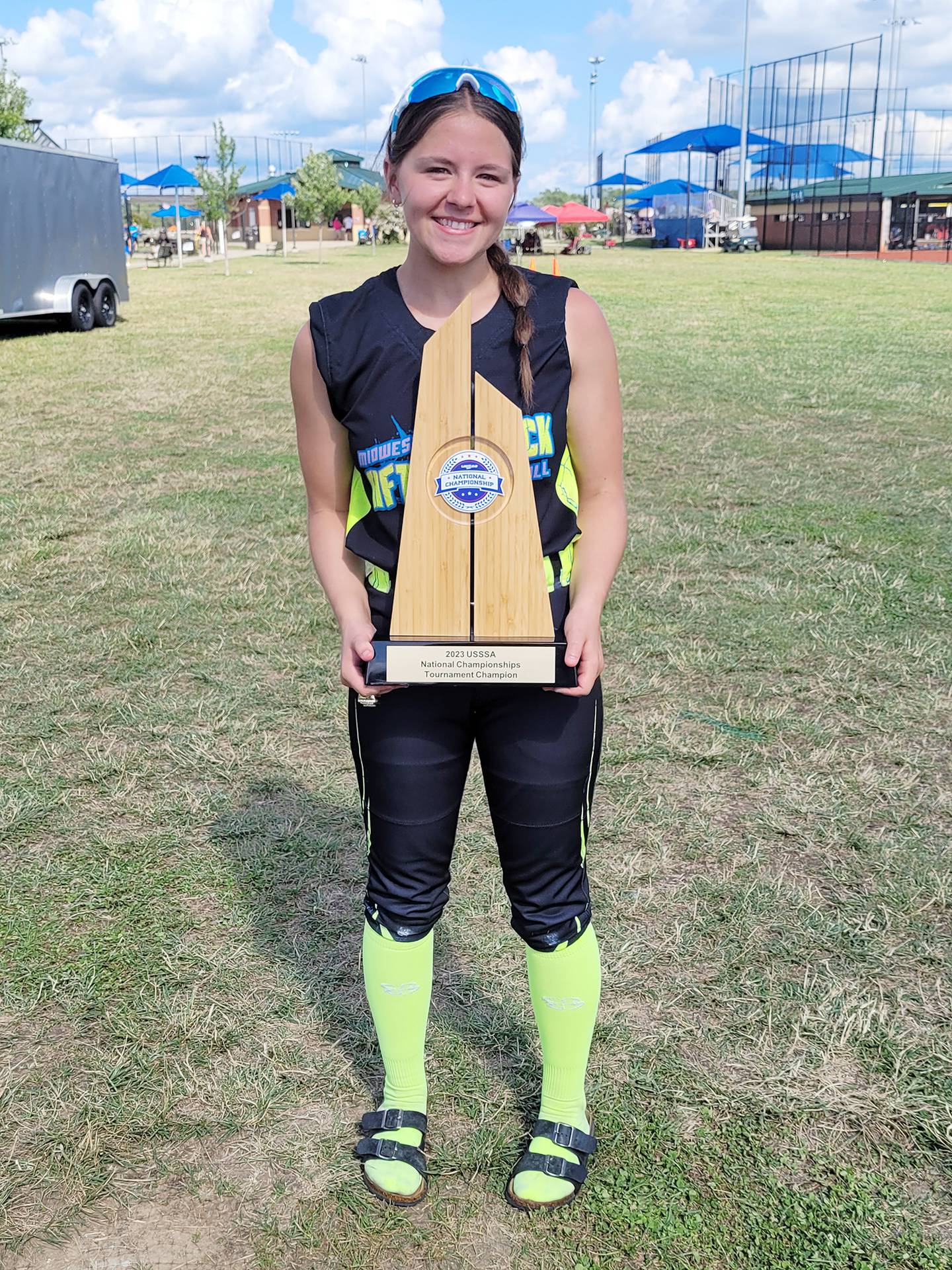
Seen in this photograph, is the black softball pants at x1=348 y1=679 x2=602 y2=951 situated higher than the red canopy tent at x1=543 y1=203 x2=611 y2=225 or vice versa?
the red canopy tent at x1=543 y1=203 x2=611 y2=225

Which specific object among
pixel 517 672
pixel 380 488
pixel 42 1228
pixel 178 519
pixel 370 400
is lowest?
pixel 42 1228

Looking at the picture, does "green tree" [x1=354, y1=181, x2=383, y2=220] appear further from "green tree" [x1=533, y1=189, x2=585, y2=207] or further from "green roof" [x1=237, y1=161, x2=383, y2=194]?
"green tree" [x1=533, y1=189, x2=585, y2=207]

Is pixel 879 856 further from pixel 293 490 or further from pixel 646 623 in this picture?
pixel 293 490

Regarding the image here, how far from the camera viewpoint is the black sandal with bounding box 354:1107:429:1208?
7.23 ft

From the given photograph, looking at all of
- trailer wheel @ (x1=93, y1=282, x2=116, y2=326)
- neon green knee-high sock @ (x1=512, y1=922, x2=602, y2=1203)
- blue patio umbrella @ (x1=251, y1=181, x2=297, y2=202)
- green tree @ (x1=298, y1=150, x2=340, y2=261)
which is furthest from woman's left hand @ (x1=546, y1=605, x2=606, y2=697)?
blue patio umbrella @ (x1=251, y1=181, x2=297, y2=202)

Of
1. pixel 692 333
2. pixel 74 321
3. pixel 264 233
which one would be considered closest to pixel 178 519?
pixel 692 333

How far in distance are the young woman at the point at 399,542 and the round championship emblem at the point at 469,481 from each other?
96mm

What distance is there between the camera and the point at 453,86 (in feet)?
5.98

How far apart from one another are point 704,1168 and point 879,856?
4.52 ft

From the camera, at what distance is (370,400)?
1885 millimetres

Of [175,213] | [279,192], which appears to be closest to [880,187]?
[175,213]

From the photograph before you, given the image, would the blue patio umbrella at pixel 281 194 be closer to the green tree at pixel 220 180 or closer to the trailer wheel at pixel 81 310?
the green tree at pixel 220 180

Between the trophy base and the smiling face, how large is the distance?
2.05 feet

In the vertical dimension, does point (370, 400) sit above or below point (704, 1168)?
above
